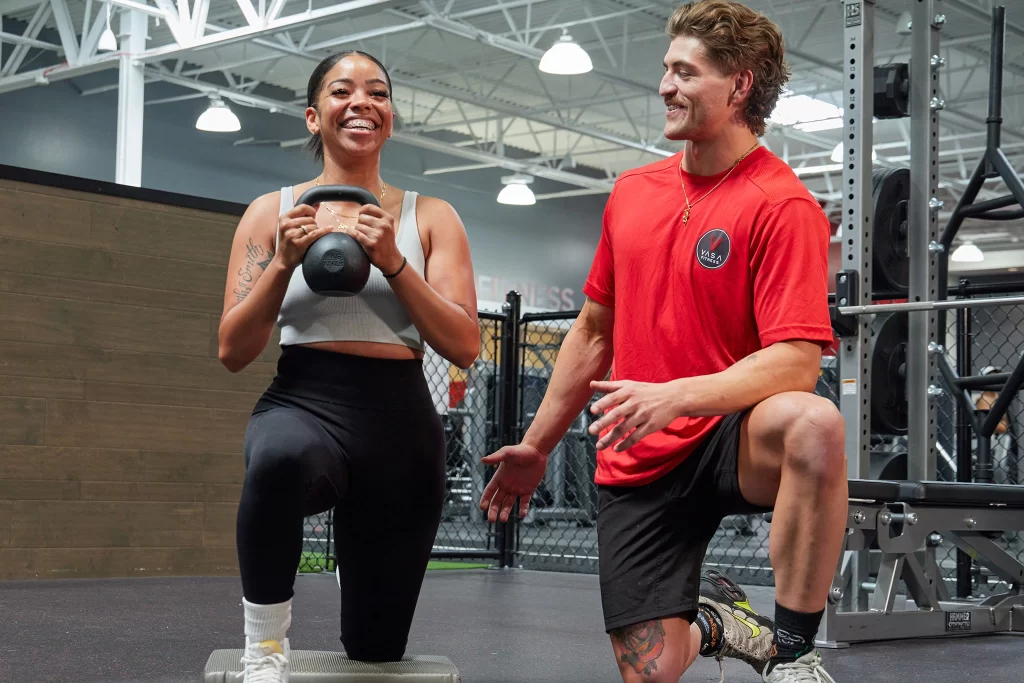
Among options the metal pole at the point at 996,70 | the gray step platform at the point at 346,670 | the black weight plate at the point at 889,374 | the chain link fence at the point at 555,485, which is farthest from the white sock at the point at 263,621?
the chain link fence at the point at 555,485

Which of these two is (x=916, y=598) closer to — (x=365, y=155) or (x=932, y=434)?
(x=932, y=434)

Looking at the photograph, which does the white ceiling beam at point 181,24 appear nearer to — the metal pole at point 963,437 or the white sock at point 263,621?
the metal pole at point 963,437

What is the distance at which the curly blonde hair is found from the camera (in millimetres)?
1959

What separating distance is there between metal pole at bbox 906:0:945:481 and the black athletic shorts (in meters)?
1.77

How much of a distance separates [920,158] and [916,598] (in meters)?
1.33

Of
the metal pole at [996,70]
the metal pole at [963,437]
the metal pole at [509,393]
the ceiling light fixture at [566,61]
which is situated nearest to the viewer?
the metal pole at [996,70]

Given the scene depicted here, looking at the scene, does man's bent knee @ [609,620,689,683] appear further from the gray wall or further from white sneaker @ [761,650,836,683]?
the gray wall

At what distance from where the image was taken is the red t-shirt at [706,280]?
187cm

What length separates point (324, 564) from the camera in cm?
571

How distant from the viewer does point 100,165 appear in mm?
12945

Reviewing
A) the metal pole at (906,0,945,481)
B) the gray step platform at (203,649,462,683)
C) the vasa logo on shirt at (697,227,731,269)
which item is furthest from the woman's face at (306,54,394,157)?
the metal pole at (906,0,945,481)

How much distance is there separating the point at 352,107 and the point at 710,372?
79 cm

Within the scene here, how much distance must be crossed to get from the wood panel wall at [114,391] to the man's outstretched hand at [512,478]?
2.96m

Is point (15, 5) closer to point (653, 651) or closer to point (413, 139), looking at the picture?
point (413, 139)
